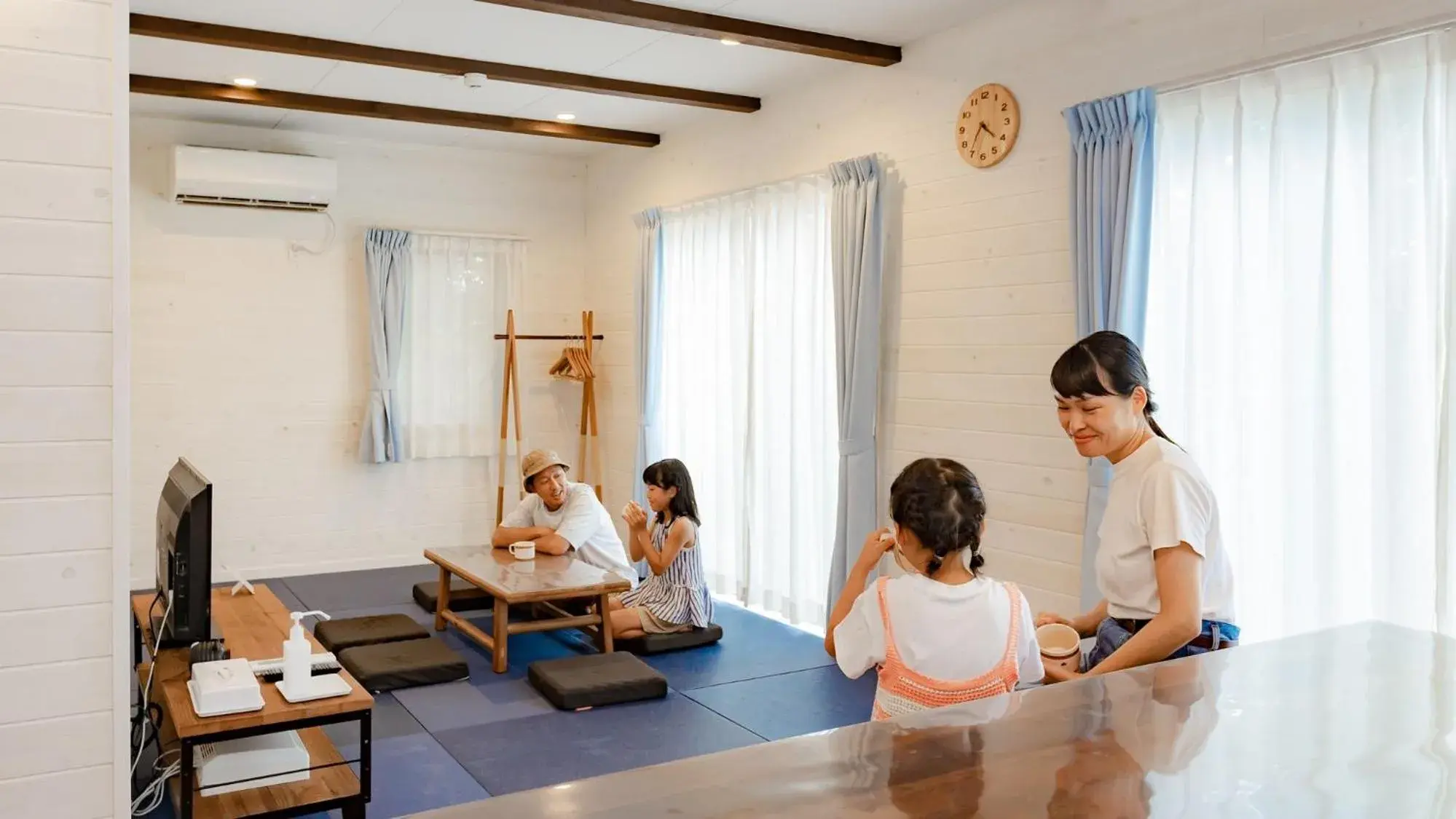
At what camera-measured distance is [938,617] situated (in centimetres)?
200

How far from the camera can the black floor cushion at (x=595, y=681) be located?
4.09 metres

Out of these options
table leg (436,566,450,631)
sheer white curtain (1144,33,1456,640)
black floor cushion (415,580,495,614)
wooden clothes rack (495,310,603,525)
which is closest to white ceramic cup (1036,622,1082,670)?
sheer white curtain (1144,33,1456,640)

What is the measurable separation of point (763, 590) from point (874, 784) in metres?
4.89

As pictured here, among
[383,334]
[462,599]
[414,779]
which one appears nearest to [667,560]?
[462,599]

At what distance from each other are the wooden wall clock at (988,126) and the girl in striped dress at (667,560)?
1.75 meters

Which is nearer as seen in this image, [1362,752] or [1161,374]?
[1362,752]

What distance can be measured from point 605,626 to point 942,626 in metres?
2.86

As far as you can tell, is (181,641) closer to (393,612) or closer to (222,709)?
(222,709)

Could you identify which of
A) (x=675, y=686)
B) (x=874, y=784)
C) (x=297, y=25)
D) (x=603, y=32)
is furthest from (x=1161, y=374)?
(x=297, y=25)

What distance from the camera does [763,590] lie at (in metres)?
5.80

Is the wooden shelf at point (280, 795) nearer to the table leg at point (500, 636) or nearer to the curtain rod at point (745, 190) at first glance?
the table leg at point (500, 636)

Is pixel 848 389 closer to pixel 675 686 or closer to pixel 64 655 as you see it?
pixel 675 686

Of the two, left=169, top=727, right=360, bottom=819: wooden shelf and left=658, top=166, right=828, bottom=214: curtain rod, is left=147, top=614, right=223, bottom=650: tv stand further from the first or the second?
left=658, top=166, right=828, bottom=214: curtain rod

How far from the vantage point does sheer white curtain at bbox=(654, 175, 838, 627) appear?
5371mm
